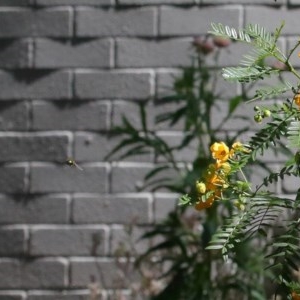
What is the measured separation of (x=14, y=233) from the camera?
3.43 m

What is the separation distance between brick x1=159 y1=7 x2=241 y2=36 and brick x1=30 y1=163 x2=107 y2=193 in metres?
0.55

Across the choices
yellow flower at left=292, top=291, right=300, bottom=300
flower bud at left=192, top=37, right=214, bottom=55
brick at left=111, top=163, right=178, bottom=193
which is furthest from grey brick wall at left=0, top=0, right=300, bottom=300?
yellow flower at left=292, top=291, right=300, bottom=300

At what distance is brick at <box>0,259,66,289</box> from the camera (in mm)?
3422

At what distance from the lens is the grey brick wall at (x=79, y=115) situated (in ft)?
11.1

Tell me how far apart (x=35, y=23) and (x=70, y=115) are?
0.35 m

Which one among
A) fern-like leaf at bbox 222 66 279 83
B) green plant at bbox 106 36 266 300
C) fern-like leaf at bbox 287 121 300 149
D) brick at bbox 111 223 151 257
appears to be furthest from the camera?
brick at bbox 111 223 151 257

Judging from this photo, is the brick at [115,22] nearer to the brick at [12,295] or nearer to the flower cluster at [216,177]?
the brick at [12,295]

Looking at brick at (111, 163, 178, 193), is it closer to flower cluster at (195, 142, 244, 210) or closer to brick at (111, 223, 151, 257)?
brick at (111, 223, 151, 257)

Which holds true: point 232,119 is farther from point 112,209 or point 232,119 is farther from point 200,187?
point 200,187

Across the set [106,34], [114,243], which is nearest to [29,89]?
[106,34]

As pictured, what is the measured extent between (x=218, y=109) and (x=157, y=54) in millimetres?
401

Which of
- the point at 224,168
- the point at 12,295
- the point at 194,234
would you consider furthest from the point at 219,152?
the point at 12,295

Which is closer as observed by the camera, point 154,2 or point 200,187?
point 200,187

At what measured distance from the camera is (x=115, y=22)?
3406 mm
